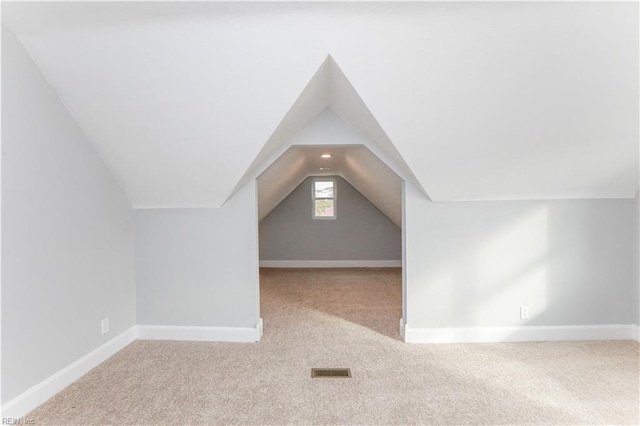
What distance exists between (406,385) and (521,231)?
5.56 feet

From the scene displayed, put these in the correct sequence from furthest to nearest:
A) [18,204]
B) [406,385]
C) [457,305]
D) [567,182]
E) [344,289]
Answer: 1. [344,289]
2. [457,305]
3. [567,182]
4. [406,385]
5. [18,204]


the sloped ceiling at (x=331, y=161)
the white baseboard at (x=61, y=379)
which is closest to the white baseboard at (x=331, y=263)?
the sloped ceiling at (x=331, y=161)

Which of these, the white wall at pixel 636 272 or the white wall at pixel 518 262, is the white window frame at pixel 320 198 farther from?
the white wall at pixel 636 272

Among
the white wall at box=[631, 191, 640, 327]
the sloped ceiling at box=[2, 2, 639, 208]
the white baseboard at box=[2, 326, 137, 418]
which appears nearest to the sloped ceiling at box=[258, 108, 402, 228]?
the sloped ceiling at box=[2, 2, 639, 208]

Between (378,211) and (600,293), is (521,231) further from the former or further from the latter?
(378,211)

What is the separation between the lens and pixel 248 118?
95.0 inches

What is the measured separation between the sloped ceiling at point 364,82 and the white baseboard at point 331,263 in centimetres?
403

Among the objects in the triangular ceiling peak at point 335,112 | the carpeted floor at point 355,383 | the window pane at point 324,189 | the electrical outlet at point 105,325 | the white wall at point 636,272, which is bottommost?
the carpeted floor at point 355,383

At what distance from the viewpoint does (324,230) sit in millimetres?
6902

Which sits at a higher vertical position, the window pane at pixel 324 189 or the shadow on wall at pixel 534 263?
the window pane at pixel 324 189

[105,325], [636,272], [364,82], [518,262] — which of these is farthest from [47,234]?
[636,272]

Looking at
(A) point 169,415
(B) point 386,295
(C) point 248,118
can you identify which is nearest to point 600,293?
(B) point 386,295

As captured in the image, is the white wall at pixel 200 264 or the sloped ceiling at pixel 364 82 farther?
the white wall at pixel 200 264

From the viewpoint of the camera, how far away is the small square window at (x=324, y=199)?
6.91 m
